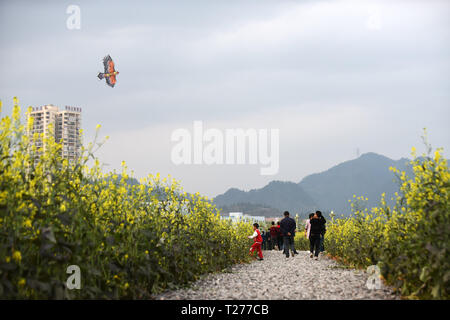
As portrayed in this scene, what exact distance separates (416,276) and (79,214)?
5121 mm

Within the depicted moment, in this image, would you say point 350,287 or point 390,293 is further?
point 350,287

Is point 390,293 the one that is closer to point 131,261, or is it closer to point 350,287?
point 350,287

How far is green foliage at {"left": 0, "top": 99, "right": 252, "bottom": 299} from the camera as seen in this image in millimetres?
4836

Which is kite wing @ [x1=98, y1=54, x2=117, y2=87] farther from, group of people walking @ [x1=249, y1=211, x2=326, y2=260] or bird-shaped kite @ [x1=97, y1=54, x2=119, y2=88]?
group of people walking @ [x1=249, y1=211, x2=326, y2=260]

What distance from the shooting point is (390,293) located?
6906 millimetres

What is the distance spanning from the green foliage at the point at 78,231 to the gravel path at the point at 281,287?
50cm

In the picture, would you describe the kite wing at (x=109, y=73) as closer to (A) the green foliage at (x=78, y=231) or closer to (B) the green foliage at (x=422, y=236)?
(A) the green foliage at (x=78, y=231)

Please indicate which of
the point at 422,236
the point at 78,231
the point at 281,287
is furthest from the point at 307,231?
the point at 78,231

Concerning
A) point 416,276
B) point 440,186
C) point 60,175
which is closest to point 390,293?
point 416,276

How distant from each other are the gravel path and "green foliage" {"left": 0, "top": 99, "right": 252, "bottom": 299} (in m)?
0.50

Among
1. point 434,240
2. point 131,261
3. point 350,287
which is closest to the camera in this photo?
point 434,240

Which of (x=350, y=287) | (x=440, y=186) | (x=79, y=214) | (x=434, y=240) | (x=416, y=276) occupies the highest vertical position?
(x=440, y=186)

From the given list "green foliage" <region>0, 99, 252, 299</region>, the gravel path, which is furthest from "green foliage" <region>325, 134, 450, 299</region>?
"green foliage" <region>0, 99, 252, 299</region>

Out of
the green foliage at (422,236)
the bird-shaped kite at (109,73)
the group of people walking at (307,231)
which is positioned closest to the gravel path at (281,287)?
the green foliage at (422,236)
